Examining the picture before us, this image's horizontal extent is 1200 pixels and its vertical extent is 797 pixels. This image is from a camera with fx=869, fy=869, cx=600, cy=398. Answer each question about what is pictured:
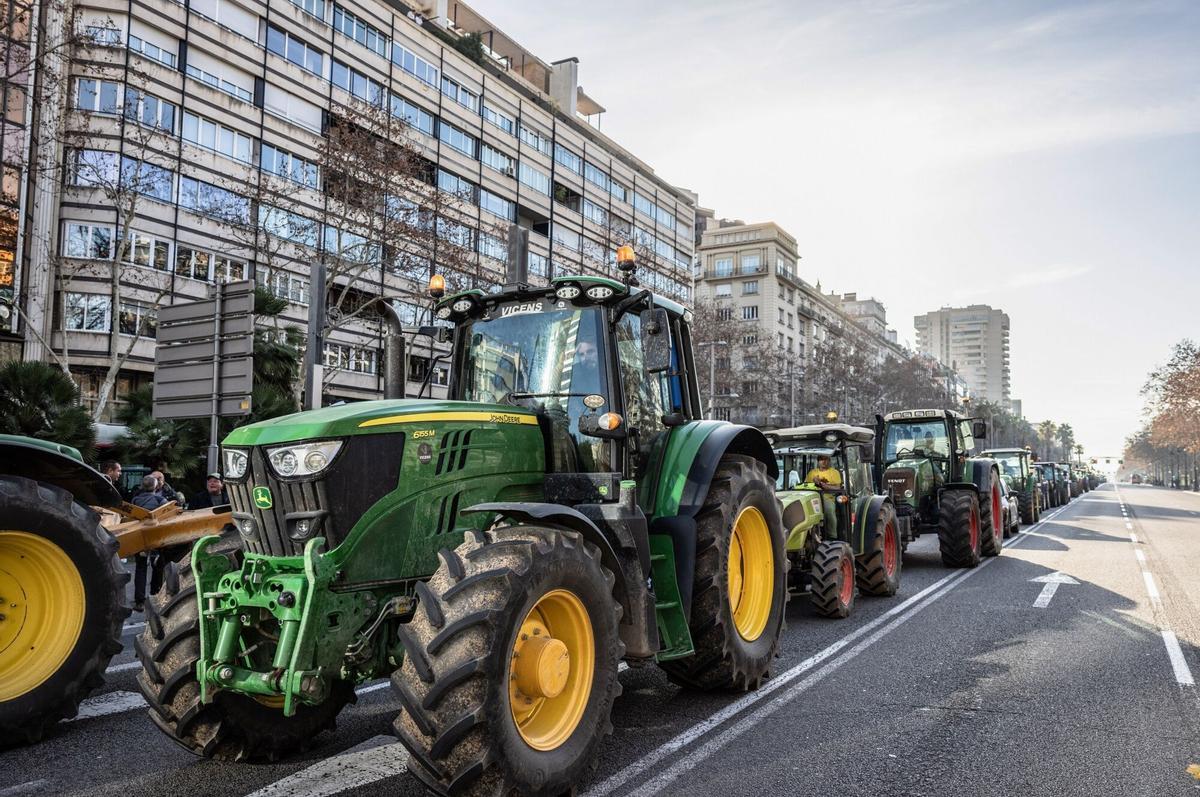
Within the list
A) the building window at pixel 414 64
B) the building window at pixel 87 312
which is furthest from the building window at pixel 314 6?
the building window at pixel 87 312

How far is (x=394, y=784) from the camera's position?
4.23 meters

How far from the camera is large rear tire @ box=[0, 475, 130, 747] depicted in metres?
4.87

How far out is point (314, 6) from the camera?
1474 inches

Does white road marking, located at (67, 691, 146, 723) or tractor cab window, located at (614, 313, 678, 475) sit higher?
tractor cab window, located at (614, 313, 678, 475)

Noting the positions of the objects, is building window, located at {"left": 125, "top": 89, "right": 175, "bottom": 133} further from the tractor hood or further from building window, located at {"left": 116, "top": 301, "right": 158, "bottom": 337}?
the tractor hood

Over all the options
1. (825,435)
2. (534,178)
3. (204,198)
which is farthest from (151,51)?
(825,435)

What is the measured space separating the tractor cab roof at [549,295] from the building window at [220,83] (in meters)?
32.0

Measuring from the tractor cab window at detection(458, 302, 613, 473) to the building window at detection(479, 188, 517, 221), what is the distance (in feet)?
141

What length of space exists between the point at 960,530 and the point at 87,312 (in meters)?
28.8

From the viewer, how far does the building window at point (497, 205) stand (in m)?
47.2

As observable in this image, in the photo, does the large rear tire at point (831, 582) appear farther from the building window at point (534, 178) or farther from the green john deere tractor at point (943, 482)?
the building window at point (534, 178)

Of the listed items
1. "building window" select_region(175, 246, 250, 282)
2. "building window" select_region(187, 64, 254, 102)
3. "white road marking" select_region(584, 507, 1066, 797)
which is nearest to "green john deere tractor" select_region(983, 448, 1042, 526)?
"white road marking" select_region(584, 507, 1066, 797)

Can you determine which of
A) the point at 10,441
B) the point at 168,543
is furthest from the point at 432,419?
the point at 168,543

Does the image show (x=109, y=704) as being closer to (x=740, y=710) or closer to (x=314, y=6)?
(x=740, y=710)
